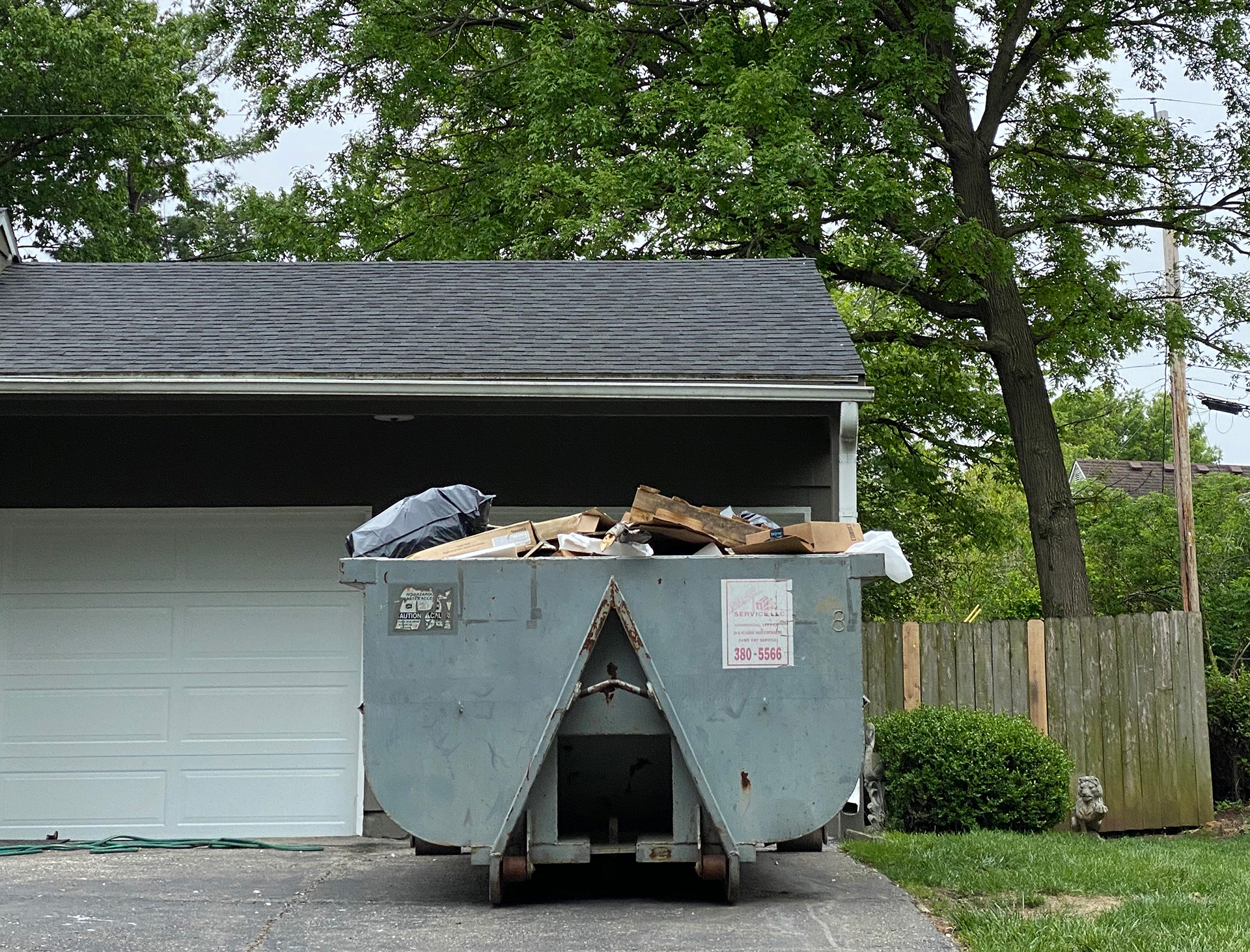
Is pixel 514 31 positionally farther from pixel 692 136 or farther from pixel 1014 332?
pixel 1014 332

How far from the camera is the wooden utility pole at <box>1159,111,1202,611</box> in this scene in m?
15.6

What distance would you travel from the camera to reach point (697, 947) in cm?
470

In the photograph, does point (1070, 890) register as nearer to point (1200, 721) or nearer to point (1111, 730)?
point (1111, 730)

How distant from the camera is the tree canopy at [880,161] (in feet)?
44.8

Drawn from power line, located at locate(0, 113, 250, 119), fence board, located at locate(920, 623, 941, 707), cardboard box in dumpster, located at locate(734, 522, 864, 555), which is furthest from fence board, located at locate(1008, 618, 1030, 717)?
power line, located at locate(0, 113, 250, 119)

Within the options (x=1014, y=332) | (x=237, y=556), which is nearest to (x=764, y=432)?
(x=237, y=556)

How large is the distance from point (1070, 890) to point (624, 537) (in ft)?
8.15

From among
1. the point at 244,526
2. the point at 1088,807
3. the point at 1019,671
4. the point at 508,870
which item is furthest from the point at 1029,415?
the point at 508,870

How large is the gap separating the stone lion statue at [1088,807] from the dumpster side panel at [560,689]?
5.02 m

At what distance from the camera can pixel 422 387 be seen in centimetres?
751

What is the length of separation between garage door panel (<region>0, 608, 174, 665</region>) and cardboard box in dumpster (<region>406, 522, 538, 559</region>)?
11.8ft

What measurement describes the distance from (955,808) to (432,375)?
4.35 meters

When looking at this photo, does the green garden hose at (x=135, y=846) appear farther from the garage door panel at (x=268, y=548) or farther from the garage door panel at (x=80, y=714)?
the garage door panel at (x=268, y=548)

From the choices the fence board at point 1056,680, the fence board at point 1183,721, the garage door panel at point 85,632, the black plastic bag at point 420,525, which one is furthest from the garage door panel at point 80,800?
the fence board at point 1183,721
